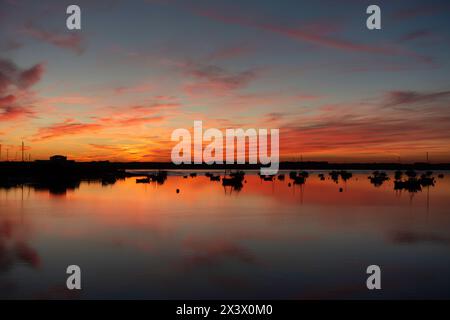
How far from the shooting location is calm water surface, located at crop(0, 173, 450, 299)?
63.3ft

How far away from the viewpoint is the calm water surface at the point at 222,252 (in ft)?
63.3

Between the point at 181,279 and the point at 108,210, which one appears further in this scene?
the point at 108,210

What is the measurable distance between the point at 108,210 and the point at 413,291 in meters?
41.2

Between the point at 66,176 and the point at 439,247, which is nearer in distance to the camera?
the point at 439,247

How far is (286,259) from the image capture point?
25484mm

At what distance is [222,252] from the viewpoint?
27969 millimetres

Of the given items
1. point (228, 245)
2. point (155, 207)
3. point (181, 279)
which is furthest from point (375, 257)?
point (155, 207)

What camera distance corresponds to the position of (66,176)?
416 feet

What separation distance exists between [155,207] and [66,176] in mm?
82380
